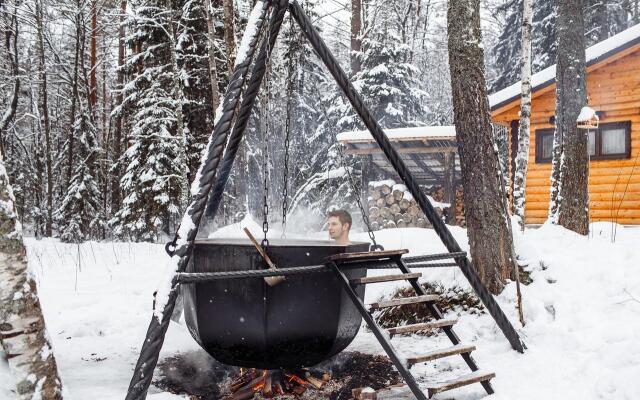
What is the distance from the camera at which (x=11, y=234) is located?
284cm

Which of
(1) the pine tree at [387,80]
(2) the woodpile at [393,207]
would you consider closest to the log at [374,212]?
(2) the woodpile at [393,207]

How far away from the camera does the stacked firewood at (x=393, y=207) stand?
45.4 feet

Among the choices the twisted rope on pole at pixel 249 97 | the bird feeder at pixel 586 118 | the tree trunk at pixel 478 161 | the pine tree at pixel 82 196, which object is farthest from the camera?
the pine tree at pixel 82 196

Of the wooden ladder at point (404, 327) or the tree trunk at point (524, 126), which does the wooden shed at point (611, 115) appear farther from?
the wooden ladder at point (404, 327)

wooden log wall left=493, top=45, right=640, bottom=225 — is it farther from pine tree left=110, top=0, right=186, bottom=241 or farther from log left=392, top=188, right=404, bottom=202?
pine tree left=110, top=0, right=186, bottom=241

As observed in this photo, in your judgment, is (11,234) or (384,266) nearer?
(11,234)

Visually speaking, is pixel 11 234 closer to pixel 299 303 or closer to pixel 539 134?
pixel 299 303

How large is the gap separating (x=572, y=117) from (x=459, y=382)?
605cm


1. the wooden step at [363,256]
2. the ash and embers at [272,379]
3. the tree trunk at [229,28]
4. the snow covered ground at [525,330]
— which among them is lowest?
the ash and embers at [272,379]

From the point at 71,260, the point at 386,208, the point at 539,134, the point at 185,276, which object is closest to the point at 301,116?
the point at 386,208

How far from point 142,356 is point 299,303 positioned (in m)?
1.30

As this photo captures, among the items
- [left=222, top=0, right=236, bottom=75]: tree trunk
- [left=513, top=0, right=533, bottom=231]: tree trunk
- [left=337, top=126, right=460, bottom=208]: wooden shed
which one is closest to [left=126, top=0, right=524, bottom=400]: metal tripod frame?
[left=513, top=0, right=533, bottom=231]: tree trunk

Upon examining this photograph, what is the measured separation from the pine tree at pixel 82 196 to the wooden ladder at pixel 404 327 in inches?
623

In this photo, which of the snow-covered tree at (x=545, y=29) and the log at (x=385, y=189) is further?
the snow-covered tree at (x=545, y=29)
